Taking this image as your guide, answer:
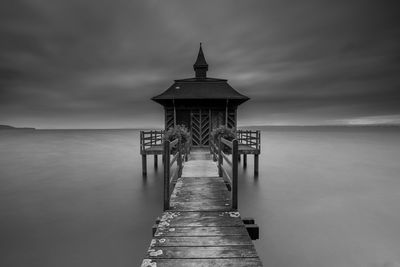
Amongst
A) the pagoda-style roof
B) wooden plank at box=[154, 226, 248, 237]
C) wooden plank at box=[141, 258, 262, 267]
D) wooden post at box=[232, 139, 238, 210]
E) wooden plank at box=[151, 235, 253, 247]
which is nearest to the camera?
wooden plank at box=[141, 258, 262, 267]

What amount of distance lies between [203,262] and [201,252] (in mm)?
241

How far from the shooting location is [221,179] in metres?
7.75

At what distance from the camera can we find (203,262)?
3299 mm

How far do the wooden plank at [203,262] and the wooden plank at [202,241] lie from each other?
0.40 metres

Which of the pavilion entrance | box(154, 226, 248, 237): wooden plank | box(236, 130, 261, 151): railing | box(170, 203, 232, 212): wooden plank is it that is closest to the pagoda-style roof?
the pavilion entrance

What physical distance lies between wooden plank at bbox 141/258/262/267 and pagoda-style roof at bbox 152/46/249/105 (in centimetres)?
1518

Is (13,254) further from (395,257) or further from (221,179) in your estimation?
(395,257)

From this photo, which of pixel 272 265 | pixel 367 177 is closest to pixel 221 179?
pixel 272 265

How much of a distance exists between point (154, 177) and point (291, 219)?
10408mm

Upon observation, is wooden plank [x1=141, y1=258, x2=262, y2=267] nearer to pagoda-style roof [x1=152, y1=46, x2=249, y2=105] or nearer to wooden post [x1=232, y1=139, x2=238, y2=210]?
wooden post [x1=232, y1=139, x2=238, y2=210]

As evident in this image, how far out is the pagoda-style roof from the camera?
17.9 m

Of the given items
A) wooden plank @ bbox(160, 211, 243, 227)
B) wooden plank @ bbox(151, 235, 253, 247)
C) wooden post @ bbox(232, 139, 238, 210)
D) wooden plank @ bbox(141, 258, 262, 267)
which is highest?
wooden post @ bbox(232, 139, 238, 210)

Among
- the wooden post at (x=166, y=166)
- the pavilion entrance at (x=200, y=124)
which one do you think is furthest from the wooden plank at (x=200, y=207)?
the pavilion entrance at (x=200, y=124)

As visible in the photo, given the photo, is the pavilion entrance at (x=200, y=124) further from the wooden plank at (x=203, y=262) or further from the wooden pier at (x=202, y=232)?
the wooden plank at (x=203, y=262)
